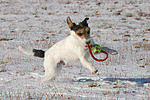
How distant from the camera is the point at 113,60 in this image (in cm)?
974

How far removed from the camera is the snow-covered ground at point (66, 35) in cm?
588

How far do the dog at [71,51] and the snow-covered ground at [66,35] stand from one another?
47 cm

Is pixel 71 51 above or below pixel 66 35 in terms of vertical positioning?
above

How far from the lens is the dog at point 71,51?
232 inches

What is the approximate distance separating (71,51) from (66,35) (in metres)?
9.02

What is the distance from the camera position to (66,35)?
49.9 feet

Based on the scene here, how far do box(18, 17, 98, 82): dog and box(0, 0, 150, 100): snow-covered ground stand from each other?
475mm

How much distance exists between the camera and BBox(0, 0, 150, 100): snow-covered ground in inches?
231

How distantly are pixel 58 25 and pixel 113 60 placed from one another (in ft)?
29.3

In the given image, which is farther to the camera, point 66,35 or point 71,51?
point 66,35

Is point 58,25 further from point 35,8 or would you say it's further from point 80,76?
point 80,76

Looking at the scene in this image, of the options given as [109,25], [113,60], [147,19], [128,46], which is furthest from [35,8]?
[113,60]

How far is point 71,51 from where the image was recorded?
625 centimetres

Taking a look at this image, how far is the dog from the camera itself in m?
5.89
